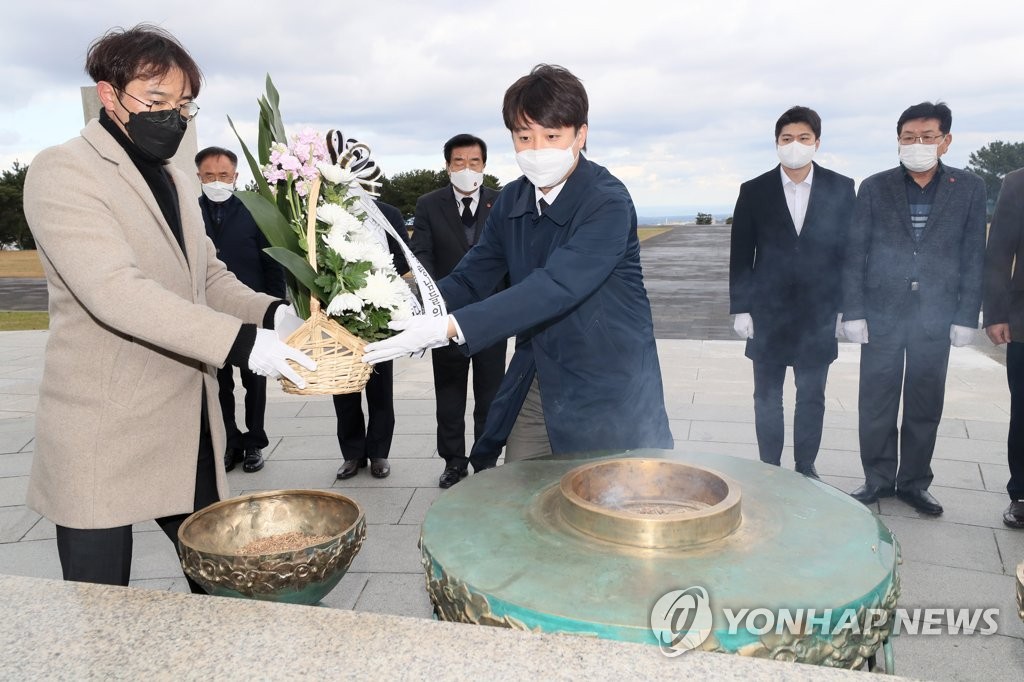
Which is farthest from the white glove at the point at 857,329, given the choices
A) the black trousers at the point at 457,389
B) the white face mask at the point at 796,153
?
the black trousers at the point at 457,389

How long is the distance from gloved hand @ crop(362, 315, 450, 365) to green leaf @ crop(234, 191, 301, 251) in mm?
395

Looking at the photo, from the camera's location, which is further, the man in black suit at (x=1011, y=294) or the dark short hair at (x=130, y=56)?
the man in black suit at (x=1011, y=294)

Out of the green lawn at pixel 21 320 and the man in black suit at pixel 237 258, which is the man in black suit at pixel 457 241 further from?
the green lawn at pixel 21 320

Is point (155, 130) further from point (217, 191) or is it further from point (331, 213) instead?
point (217, 191)

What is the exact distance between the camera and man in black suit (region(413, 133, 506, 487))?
5.17 meters

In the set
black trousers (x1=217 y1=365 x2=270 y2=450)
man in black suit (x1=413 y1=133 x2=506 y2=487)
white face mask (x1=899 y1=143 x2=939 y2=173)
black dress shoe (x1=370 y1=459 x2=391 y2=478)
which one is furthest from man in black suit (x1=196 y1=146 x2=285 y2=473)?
white face mask (x1=899 y1=143 x2=939 y2=173)

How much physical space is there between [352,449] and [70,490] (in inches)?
114

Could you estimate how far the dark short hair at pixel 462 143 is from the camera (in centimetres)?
546

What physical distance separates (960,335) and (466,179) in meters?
3.17

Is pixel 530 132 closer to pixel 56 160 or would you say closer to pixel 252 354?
pixel 252 354

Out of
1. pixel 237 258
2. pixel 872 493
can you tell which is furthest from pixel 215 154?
pixel 872 493

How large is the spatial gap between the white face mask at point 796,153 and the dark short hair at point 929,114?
1.61 ft
